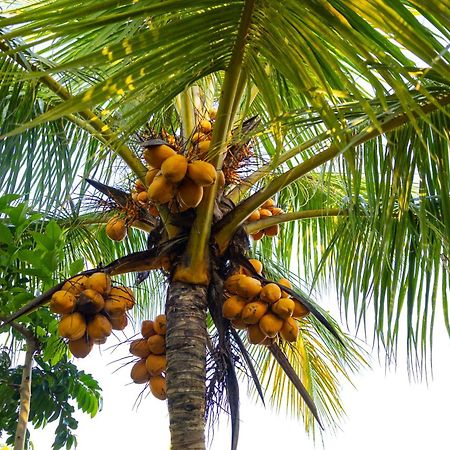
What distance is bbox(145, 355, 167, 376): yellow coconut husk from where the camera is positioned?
3070mm

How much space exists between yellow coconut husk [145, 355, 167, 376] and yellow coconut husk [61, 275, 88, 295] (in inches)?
17.3

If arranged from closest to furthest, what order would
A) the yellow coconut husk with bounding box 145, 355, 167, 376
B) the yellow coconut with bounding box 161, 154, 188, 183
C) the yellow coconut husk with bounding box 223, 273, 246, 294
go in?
the yellow coconut with bounding box 161, 154, 188, 183
the yellow coconut husk with bounding box 223, 273, 246, 294
the yellow coconut husk with bounding box 145, 355, 167, 376

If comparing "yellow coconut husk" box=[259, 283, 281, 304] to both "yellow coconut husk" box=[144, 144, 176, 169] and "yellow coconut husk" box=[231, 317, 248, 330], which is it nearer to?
"yellow coconut husk" box=[231, 317, 248, 330]

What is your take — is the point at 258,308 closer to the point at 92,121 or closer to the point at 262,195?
the point at 262,195

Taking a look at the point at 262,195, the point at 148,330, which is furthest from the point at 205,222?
the point at 148,330

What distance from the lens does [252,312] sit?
282 centimetres

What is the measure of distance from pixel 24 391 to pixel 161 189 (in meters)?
0.89

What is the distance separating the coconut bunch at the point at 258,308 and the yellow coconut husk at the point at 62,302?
0.55 m

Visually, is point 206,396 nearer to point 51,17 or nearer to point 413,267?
point 413,267

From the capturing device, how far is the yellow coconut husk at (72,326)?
2.76m

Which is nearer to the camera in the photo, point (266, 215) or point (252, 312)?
point (252, 312)

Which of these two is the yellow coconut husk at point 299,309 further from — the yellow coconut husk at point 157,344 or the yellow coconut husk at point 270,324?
the yellow coconut husk at point 157,344

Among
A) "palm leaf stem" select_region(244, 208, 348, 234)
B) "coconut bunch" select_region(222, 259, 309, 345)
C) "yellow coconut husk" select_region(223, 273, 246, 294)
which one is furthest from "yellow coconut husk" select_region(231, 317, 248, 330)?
"palm leaf stem" select_region(244, 208, 348, 234)

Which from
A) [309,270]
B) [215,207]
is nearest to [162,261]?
[215,207]
